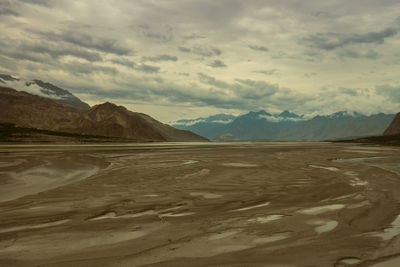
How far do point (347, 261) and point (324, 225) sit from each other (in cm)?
343

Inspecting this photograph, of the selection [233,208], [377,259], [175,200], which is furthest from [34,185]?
[377,259]

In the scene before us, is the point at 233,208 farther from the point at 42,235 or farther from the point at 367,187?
the point at 367,187

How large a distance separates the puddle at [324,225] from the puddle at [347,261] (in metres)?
2.33

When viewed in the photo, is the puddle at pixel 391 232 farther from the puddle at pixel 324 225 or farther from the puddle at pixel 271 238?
Answer: the puddle at pixel 271 238

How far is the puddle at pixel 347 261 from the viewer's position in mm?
7398

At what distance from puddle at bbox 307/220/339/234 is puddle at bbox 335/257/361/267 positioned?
2329 millimetres

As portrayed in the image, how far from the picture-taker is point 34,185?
21.6 m

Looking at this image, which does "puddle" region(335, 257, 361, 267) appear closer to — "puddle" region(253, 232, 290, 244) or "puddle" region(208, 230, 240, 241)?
"puddle" region(253, 232, 290, 244)

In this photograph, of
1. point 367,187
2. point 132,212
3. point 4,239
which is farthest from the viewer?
point 367,187

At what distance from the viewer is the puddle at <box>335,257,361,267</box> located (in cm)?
740

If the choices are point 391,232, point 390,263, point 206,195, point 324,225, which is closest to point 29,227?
point 206,195

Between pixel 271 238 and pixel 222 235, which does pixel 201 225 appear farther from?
pixel 271 238

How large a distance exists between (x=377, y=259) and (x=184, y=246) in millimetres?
4820

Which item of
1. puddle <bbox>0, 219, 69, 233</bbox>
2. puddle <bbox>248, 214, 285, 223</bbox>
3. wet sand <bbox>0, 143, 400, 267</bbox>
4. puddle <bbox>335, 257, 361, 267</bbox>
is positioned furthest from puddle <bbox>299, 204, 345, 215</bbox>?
puddle <bbox>0, 219, 69, 233</bbox>
